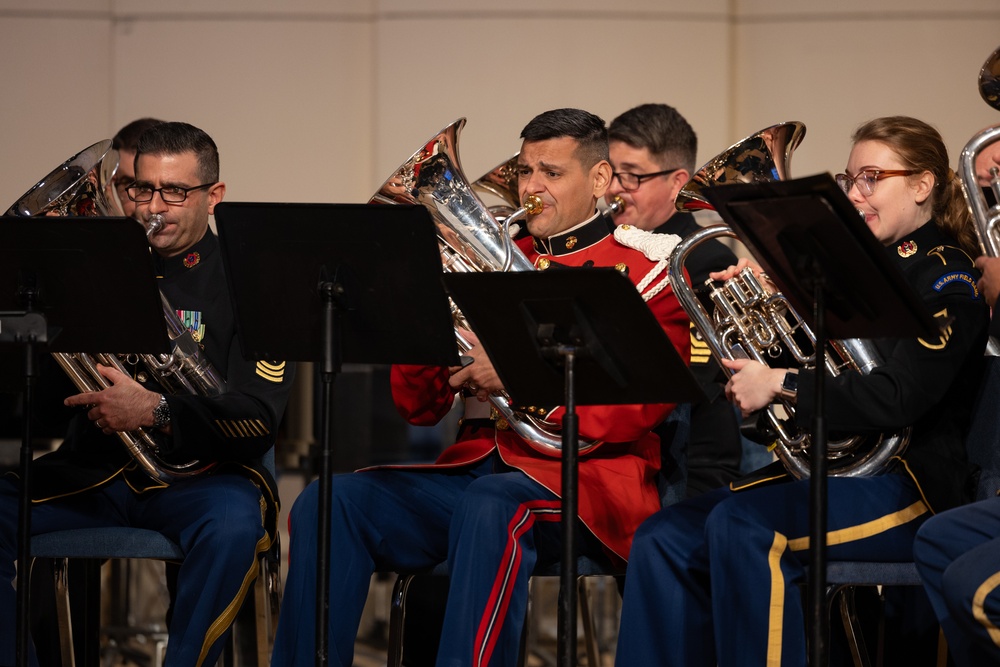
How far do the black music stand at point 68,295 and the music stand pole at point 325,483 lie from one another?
404 mm

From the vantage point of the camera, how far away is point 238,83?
659 cm

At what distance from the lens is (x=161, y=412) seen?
3.13m

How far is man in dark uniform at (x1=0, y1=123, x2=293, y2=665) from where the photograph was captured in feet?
10.0

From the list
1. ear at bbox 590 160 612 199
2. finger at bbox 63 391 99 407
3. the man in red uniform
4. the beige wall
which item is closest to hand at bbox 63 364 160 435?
finger at bbox 63 391 99 407

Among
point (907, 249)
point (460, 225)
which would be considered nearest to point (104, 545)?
point (460, 225)

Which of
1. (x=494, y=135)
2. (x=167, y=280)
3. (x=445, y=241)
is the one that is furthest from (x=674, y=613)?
(x=494, y=135)

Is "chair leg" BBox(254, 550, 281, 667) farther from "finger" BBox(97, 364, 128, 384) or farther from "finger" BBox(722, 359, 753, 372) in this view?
"finger" BBox(722, 359, 753, 372)

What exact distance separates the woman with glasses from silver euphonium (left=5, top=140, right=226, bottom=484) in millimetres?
1218

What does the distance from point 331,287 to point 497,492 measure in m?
0.68

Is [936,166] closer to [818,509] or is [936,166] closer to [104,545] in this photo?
[818,509]

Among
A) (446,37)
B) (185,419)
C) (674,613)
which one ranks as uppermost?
(446,37)

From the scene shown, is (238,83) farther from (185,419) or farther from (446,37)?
(185,419)

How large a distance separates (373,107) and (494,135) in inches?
27.7

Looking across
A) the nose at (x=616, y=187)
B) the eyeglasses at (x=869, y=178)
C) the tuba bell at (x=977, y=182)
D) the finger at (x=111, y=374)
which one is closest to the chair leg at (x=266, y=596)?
the finger at (x=111, y=374)
